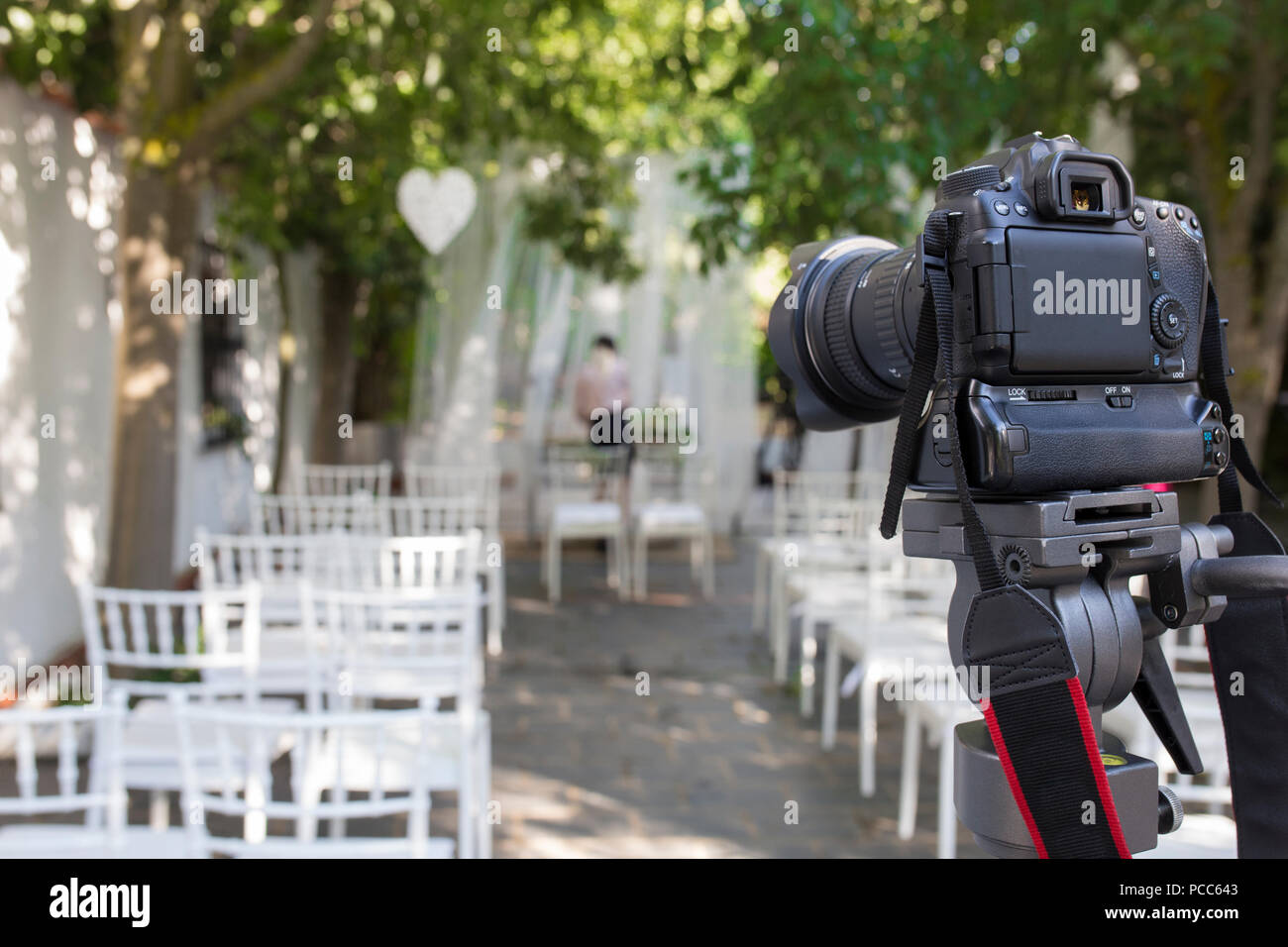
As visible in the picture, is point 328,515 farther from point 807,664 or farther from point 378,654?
point 807,664

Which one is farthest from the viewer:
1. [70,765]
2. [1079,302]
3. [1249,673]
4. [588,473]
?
[588,473]

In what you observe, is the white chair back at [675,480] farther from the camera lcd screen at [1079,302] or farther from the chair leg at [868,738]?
the camera lcd screen at [1079,302]

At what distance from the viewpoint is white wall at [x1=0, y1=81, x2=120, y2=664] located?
15.9 ft

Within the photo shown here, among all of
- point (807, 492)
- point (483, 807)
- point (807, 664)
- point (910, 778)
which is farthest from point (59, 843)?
point (807, 492)

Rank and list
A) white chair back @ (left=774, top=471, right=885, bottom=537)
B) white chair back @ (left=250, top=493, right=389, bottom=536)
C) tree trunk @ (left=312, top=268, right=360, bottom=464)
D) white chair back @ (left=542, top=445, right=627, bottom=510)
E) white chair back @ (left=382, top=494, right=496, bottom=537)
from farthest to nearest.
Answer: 1. tree trunk @ (left=312, top=268, right=360, bottom=464)
2. white chair back @ (left=542, top=445, right=627, bottom=510)
3. white chair back @ (left=774, top=471, right=885, bottom=537)
4. white chair back @ (left=382, top=494, right=496, bottom=537)
5. white chair back @ (left=250, top=493, right=389, bottom=536)

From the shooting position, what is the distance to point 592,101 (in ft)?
24.9

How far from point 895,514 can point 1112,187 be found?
34 cm

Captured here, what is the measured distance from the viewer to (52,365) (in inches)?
209

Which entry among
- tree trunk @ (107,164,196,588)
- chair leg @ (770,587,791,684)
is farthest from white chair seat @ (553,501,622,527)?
tree trunk @ (107,164,196,588)

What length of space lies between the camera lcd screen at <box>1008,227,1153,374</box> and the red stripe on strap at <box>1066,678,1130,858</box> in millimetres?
267

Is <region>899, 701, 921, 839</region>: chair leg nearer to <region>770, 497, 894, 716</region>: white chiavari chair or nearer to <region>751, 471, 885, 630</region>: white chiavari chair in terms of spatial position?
<region>770, 497, 894, 716</region>: white chiavari chair

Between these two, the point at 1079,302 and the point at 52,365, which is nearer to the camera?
the point at 1079,302

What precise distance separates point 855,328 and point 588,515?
624cm
